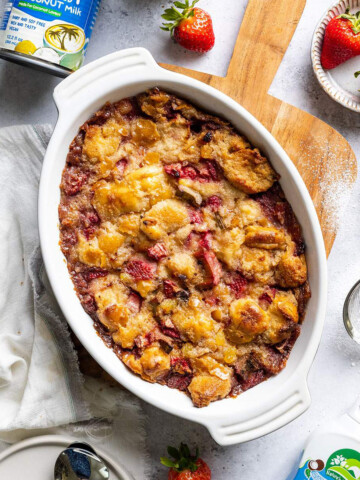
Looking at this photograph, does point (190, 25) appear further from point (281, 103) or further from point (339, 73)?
point (339, 73)

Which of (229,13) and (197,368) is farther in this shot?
(229,13)

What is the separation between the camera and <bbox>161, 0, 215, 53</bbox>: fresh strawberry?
251 centimetres

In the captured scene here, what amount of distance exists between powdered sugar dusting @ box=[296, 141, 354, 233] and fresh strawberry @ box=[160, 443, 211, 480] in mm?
1209

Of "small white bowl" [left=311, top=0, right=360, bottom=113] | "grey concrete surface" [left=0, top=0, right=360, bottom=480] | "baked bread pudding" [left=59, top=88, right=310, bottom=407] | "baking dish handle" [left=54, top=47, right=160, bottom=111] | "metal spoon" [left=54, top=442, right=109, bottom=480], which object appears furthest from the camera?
"grey concrete surface" [left=0, top=0, right=360, bottom=480]

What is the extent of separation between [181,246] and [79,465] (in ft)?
3.49

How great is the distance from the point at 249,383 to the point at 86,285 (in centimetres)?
80

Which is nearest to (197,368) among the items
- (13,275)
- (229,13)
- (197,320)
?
(197,320)

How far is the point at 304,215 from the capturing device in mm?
2262

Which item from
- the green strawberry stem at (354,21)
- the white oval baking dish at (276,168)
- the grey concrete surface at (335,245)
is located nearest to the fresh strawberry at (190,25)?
the grey concrete surface at (335,245)

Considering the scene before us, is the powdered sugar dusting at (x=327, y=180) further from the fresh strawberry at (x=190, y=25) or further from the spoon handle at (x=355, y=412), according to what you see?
the spoon handle at (x=355, y=412)

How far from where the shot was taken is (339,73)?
2674 millimetres

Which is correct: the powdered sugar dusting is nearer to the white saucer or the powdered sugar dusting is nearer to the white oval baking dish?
the white oval baking dish

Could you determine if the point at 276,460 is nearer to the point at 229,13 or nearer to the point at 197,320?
the point at 197,320

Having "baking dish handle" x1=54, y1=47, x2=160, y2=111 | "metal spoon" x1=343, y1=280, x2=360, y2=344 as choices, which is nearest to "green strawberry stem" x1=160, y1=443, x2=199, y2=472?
"metal spoon" x1=343, y1=280, x2=360, y2=344
